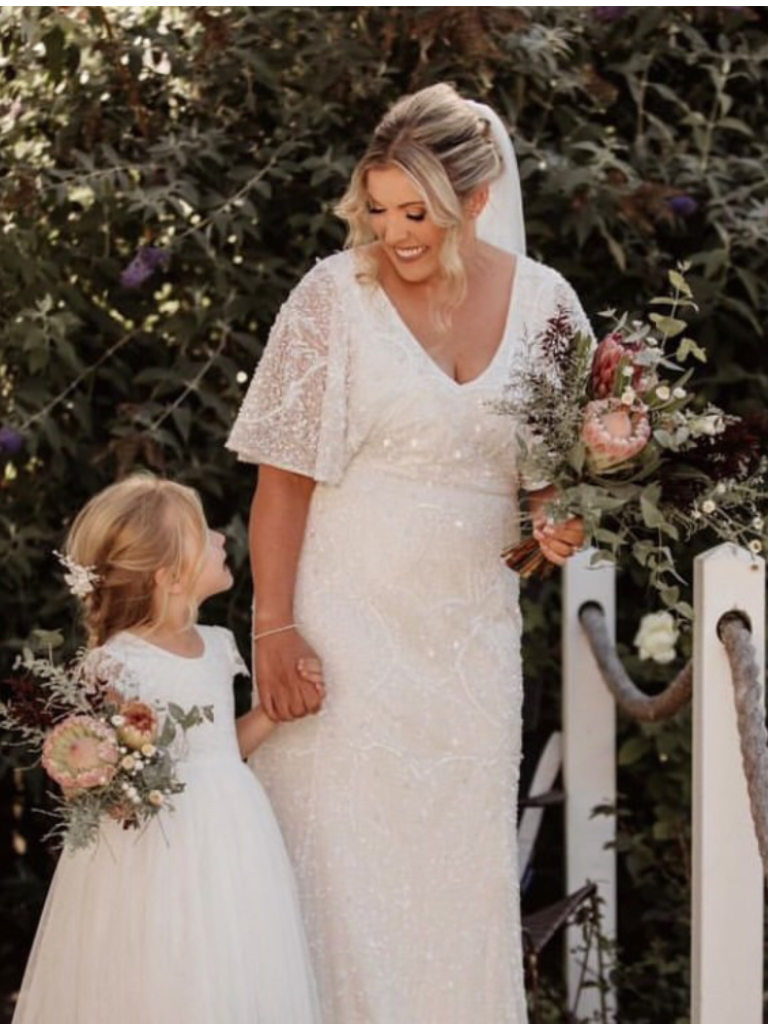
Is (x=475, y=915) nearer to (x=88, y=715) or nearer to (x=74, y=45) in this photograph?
(x=88, y=715)

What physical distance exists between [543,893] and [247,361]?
1697 millimetres

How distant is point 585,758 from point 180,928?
170 cm

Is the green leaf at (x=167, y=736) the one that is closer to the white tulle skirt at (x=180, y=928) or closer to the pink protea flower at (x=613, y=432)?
the white tulle skirt at (x=180, y=928)

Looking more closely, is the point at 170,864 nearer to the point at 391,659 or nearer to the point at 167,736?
the point at 167,736

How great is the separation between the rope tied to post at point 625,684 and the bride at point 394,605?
514 millimetres

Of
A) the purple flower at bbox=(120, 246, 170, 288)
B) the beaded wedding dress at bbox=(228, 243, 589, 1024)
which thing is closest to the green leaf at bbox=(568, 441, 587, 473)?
the beaded wedding dress at bbox=(228, 243, 589, 1024)

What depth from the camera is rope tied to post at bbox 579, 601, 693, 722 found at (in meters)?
4.34

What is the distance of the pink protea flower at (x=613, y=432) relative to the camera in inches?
137

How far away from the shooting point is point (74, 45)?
5301 millimetres

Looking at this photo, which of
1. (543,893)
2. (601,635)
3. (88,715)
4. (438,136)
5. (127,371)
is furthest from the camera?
(543,893)

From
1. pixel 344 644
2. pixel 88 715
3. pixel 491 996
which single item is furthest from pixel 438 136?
pixel 491 996

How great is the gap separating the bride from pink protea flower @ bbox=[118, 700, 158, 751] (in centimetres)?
42

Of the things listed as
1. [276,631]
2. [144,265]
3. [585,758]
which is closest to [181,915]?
[276,631]

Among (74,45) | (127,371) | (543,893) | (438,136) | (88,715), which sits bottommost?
(543,893)
